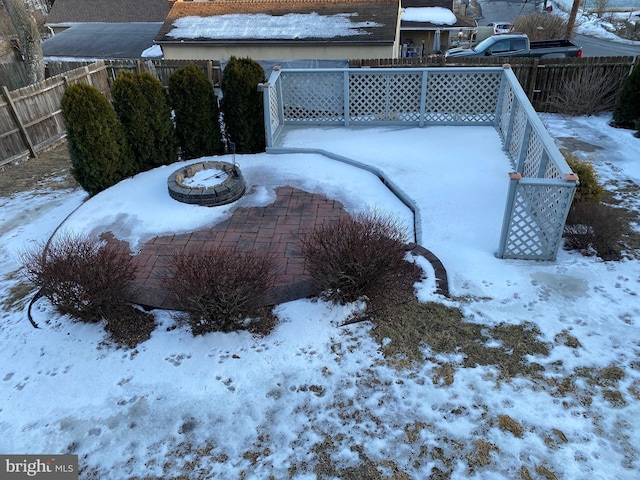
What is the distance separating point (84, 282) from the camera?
3.96 meters

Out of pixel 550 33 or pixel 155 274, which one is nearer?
pixel 155 274

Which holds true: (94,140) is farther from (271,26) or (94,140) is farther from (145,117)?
(271,26)

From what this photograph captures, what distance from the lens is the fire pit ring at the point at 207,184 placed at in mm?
6121

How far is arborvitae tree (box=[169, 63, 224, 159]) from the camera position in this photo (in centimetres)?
748

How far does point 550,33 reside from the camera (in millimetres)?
22328

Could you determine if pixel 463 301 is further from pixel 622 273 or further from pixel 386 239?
pixel 622 273

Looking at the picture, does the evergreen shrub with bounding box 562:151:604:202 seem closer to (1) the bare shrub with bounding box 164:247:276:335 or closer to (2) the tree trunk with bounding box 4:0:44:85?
(1) the bare shrub with bounding box 164:247:276:335

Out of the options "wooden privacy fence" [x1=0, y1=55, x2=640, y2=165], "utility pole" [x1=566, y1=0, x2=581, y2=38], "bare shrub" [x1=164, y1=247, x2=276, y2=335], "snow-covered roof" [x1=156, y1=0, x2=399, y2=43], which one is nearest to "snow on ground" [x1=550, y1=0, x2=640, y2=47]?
"utility pole" [x1=566, y1=0, x2=581, y2=38]

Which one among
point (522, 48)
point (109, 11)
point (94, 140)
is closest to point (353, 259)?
point (94, 140)

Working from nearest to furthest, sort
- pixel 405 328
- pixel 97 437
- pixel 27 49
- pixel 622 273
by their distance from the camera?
pixel 97 437 → pixel 405 328 → pixel 622 273 → pixel 27 49

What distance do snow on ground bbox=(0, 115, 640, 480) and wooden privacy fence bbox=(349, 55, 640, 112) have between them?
7.31m

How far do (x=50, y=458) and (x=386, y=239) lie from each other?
10.3 feet

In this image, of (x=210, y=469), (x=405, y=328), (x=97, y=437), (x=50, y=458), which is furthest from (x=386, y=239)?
(x=50, y=458)

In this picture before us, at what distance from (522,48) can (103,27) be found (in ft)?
64.1
